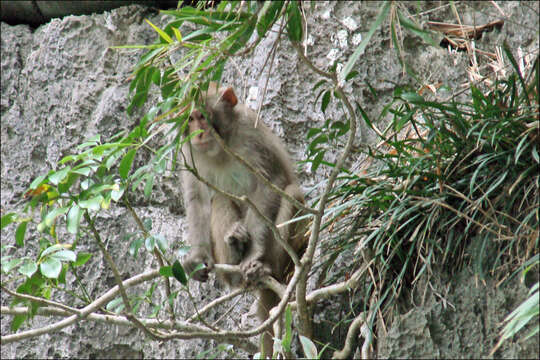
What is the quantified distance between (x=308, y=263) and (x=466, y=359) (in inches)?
33.4

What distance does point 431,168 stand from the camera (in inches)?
148

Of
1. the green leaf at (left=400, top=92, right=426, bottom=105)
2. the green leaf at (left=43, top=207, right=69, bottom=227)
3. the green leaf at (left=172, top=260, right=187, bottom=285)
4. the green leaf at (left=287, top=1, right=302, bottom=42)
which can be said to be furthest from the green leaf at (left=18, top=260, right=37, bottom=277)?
the green leaf at (left=400, top=92, right=426, bottom=105)

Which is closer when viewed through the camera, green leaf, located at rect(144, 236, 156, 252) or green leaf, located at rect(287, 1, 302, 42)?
green leaf, located at rect(287, 1, 302, 42)

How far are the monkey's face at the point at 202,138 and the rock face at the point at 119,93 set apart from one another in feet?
2.68

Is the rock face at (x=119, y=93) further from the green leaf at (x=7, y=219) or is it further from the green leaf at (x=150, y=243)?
the green leaf at (x=7, y=219)

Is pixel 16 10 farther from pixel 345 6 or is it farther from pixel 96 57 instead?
pixel 345 6

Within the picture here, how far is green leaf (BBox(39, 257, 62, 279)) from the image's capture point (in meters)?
3.06

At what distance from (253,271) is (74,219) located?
1370 millimetres

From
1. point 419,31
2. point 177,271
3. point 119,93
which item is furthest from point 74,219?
point 119,93

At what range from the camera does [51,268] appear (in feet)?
10.2

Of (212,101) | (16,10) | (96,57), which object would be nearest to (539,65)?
(212,101)

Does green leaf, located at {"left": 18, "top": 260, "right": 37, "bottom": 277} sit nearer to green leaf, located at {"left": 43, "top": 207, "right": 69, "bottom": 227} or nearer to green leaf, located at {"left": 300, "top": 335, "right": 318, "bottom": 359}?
green leaf, located at {"left": 43, "top": 207, "right": 69, "bottom": 227}

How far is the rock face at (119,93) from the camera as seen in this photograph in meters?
5.01

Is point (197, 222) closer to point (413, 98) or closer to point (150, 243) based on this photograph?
point (150, 243)
